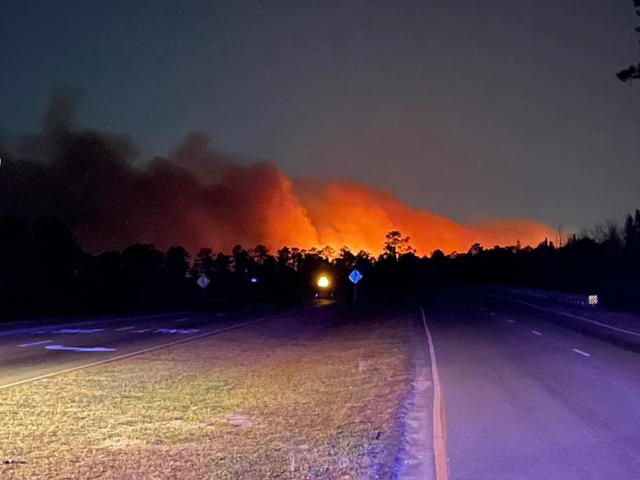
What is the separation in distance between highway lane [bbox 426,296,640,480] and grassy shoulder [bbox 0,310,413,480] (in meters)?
1.03

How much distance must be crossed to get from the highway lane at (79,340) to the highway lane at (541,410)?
9.35 meters

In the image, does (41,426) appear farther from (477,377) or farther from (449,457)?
(477,377)

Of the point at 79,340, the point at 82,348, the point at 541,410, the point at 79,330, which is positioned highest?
the point at 79,330

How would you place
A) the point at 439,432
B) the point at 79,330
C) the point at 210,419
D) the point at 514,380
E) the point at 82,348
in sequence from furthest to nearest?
the point at 79,330 → the point at 82,348 → the point at 514,380 → the point at 210,419 → the point at 439,432

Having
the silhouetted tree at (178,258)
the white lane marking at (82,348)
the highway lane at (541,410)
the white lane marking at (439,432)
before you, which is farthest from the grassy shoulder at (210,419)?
the silhouetted tree at (178,258)

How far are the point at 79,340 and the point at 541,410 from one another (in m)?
19.5

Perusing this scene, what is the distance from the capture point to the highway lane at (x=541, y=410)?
30.0ft

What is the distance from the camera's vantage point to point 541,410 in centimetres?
1303

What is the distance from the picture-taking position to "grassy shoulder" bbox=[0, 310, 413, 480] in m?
8.88

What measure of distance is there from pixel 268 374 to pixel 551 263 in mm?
112387

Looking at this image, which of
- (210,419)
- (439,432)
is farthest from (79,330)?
(439,432)

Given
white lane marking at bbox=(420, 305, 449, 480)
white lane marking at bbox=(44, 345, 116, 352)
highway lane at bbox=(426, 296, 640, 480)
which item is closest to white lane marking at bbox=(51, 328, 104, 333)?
white lane marking at bbox=(44, 345, 116, 352)

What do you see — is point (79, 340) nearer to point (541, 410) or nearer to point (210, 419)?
point (210, 419)

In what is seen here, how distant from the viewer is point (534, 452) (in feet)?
32.2
